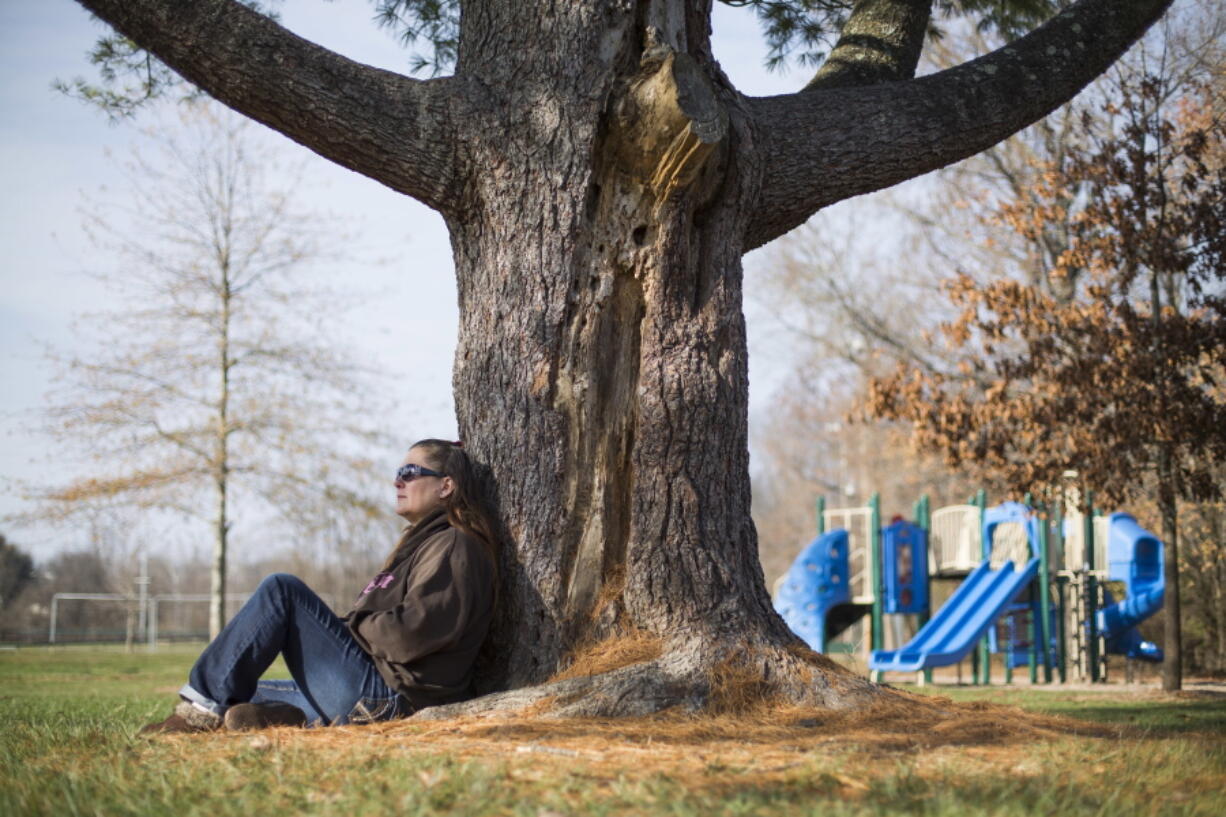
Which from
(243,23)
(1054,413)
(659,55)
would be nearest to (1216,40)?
(1054,413)

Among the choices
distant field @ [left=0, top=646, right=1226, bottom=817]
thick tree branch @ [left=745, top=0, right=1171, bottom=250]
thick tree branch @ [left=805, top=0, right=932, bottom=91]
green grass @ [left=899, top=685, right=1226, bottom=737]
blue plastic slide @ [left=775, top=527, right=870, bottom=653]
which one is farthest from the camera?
blue plastic slide @ [left=775, top=527, right=870, bottom=653]

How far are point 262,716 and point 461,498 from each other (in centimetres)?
117

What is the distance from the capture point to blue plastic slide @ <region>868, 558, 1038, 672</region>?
13.0 metres

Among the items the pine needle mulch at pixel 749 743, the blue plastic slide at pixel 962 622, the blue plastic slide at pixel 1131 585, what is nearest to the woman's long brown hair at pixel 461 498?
the pine needle mulch at pixel 749 743

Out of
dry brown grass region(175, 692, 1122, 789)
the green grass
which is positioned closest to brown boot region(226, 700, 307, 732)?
dry brown grass region(175, 692, 1122, 789)

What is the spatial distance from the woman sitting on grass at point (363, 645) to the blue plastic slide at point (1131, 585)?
12.4 m

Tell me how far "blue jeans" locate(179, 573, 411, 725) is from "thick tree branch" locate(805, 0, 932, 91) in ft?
12.4

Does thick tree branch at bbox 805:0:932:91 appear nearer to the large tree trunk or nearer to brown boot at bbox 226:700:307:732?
the large tree trunk

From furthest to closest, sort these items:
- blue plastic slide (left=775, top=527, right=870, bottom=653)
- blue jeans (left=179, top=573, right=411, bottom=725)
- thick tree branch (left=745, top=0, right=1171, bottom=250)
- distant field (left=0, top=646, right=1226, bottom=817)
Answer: blue plastic slide (left=775, top=527, right=870, bottom=653) → thick tree branch (left=745, top=0, right=1171, bottom=250) → blue jeans (left=179, top=573, right=411, bottom=725) → distant field (left=0, top=646, right=1226, bottom=817)

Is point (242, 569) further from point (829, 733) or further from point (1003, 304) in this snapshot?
point (829, 733)

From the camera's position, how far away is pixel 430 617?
4.57 m

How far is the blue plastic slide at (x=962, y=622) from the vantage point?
1301 centimetres

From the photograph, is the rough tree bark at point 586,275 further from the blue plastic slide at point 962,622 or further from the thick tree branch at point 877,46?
the blue plastic slide at point 962,622

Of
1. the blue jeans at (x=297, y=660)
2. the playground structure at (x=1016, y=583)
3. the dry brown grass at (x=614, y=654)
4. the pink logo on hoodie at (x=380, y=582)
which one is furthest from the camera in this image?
the playground structure at (x=1016, y=583)
